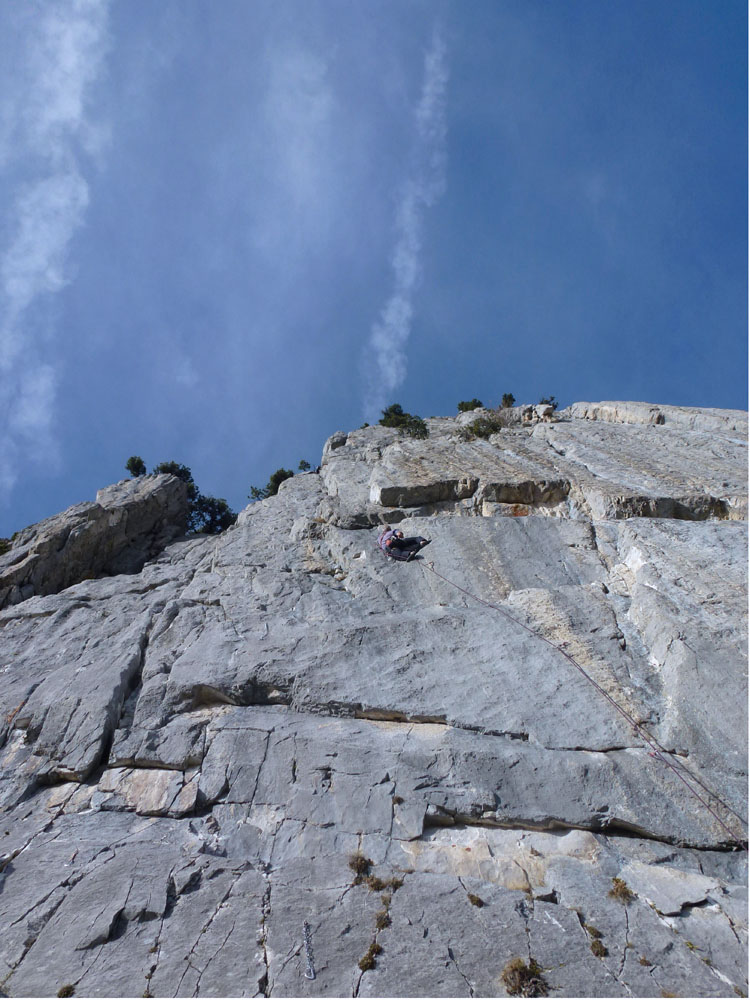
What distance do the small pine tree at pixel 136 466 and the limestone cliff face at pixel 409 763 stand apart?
21.4m

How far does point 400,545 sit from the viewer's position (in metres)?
16.4

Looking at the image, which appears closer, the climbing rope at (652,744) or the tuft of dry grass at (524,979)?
the tuft of dry grass at (524,979)

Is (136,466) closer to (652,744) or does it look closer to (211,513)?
(211,513)

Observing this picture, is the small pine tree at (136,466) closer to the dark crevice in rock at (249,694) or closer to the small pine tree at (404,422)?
the small pine tree at (404,422)

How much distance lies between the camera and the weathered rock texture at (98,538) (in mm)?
21594

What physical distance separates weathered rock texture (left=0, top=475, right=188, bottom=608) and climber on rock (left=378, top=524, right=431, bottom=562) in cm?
1394

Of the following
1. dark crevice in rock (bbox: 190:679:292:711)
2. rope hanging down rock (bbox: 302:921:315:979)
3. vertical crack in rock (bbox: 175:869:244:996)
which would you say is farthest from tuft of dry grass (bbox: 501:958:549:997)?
dark crevice in rock (bbox: 190:679:292:711)

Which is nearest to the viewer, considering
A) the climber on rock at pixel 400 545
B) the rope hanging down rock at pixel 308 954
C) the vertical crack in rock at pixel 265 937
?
the vertical crack in rock at pixel 265 937

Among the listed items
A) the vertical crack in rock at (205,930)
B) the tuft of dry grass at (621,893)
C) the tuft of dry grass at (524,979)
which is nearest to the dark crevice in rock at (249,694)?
the vertical crack in rock at (205,930)

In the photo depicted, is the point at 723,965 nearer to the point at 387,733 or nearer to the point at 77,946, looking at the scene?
the point at 387,733

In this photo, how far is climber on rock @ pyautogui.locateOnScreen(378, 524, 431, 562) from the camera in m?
16.3

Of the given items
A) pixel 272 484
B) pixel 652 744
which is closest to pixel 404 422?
pixel 272 484

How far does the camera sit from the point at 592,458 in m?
20.0

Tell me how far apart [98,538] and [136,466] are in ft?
49.1
